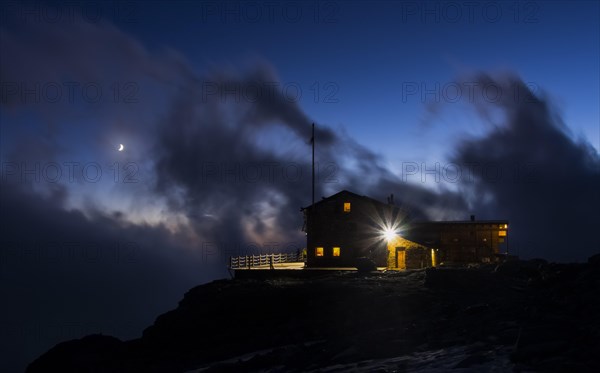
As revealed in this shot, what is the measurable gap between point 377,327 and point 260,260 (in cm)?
3432

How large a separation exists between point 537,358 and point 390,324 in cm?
1069

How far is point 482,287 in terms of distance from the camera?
3003cm

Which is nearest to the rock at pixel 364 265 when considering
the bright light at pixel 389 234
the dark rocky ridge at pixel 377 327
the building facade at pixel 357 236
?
the dark rocky ridge at pixel 377 327

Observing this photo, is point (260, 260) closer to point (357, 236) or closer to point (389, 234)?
point (357, 236)

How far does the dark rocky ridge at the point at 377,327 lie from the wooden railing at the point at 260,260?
11341 millimetres

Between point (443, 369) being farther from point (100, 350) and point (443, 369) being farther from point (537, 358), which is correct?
point (100, 350)

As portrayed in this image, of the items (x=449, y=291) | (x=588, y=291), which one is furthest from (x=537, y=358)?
(x=449, y=291)

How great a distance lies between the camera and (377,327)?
24.3 metres

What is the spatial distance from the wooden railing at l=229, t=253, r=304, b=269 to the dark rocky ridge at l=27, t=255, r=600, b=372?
1134 cm

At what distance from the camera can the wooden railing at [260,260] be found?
52.2m

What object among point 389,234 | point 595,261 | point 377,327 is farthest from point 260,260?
point 595,261

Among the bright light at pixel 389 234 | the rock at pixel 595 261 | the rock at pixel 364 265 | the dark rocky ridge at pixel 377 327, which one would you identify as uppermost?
the bright light at pixel 389 234

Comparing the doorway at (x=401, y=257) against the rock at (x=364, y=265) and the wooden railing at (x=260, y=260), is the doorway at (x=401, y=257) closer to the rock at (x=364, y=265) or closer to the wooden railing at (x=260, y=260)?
the rock at (x=364, y=265)

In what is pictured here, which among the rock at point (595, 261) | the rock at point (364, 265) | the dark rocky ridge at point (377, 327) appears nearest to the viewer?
the dark rocky ridge at point (377, 327)
